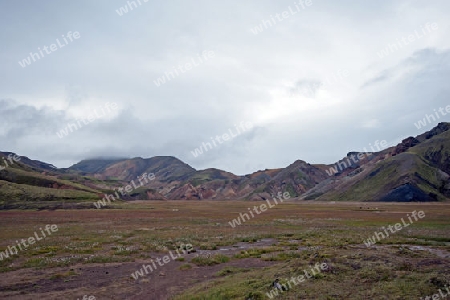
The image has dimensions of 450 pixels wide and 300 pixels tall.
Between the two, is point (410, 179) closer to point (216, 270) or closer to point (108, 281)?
point (216, 270)

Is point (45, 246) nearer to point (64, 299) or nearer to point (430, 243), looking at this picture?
point (64, 299)

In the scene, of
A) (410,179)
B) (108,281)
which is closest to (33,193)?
(108,281)

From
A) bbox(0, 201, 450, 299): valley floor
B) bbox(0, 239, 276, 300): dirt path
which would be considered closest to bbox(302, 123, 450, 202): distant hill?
bbox(0, 201, 450, 299): valley floor

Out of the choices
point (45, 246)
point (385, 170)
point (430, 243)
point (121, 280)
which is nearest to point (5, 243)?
point (45, 246)

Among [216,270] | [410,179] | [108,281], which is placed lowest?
[410,179]

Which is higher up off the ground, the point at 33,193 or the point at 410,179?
the point at 33,193

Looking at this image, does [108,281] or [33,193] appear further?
[33,193]

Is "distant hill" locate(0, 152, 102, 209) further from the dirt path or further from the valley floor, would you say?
the dirt path

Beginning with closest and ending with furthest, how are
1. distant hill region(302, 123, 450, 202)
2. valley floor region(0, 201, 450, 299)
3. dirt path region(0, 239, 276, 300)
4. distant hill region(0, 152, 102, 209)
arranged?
valley floor region(0, 201, 450, 299) < dirt path region(0, 239, 276, 300) < distant hill region(0, 152, 102, 209) < distant hill region(302, 123, 450, 202)

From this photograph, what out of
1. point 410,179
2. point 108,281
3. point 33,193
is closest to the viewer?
point 108,281

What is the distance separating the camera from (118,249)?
32.9 metres

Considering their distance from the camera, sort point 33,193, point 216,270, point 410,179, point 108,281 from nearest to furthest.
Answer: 1. point 108,281
2. point 216,270
3. point 33,193
4. point 410,179

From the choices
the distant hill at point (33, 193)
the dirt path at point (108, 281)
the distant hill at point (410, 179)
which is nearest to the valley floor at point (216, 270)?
the dirt path at point (108, 281)

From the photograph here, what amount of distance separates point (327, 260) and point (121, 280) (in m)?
14.0
